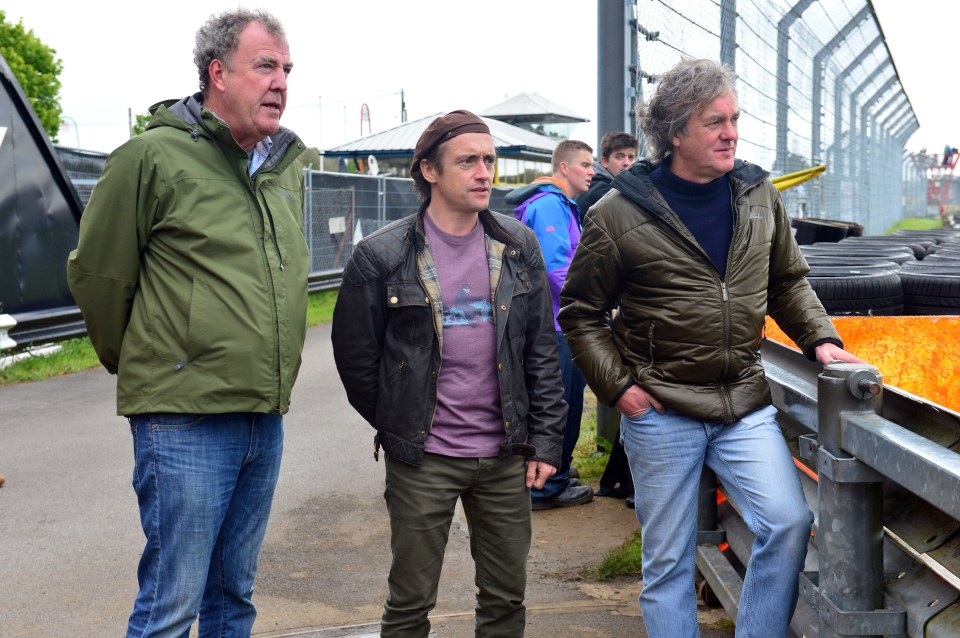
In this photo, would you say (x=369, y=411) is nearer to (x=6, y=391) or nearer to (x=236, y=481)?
(x=236, y=481)

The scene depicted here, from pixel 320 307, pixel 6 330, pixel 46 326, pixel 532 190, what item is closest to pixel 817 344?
pixel 532 190

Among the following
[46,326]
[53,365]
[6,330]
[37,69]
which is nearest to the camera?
[6,330]

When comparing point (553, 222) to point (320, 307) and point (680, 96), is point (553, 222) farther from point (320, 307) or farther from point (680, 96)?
point (320, 307)

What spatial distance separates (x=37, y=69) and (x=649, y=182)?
46.5 meters

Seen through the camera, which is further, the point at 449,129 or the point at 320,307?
the point at 320,307

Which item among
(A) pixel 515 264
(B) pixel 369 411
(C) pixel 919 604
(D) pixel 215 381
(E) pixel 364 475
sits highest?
(A) pixel 515 264

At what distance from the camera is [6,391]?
27.7ft

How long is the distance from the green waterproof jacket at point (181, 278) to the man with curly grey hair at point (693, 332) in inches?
39.0

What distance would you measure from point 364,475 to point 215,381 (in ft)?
12.5

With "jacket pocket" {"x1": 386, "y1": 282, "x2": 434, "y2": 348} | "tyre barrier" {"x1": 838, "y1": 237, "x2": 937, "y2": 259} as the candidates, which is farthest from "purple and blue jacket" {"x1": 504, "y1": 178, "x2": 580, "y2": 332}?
"tyre barrier" {"x1": 838, "y1": 237, "x2": 937, "y2": 259}

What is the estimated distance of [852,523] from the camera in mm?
2373

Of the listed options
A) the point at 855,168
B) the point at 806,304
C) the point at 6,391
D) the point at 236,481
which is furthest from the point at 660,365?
the point at 855,168

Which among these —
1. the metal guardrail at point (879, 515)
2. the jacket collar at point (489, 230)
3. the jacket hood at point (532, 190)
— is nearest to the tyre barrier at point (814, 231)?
the jacket hood at point (532, 190)

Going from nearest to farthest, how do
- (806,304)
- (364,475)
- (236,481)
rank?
(236,481) → (806,304) → (364,475)
